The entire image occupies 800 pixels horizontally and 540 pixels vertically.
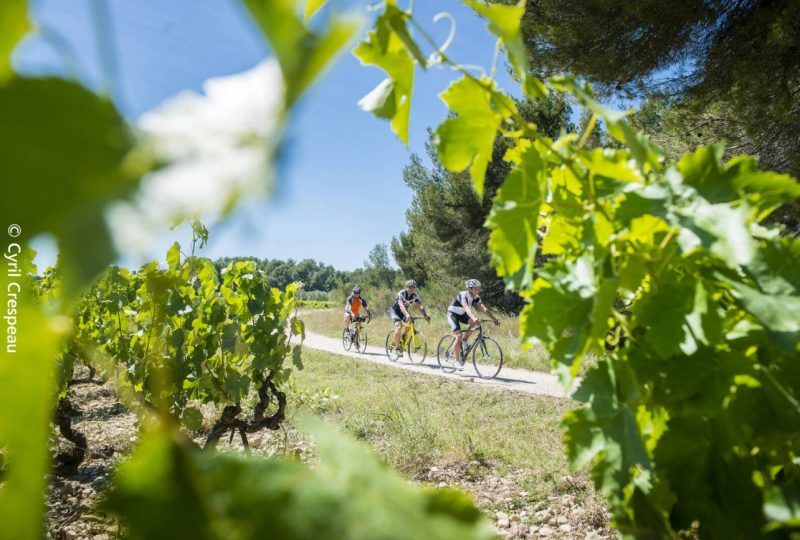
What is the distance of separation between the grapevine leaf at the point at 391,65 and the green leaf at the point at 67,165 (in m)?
0.39

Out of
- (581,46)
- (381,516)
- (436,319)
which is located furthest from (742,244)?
(436,319)

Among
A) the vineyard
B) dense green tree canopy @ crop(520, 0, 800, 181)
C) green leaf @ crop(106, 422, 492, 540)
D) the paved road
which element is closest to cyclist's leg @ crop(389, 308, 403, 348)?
the paved road

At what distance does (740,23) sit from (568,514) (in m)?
7.08

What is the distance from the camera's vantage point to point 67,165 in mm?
155

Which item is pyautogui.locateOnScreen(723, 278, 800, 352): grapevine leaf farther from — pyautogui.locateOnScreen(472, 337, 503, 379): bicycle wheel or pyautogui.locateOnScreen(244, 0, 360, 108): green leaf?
pyautogui.locateOnScreen(472, 337, 503, 379): bicycle wheel

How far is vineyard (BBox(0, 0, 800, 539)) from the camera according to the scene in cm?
16

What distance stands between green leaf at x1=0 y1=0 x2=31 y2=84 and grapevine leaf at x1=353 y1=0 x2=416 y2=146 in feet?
1.23

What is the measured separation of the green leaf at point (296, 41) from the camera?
16cm

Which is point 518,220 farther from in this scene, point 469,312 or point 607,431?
point 469,312

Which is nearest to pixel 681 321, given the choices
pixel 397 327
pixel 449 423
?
pixel 449 423

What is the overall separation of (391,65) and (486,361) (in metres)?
9.78

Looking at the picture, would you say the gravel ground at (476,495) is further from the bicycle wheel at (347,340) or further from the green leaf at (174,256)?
the bicycle wheel at (347,340)

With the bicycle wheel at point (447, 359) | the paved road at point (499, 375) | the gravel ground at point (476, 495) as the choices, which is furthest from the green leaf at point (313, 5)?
the bicycle wheel at point (447, 359)

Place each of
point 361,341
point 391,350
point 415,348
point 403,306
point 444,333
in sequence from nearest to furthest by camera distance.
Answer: point 403,306 < point 415,348 < point 391,350 < point 361,341 < point 444,333
